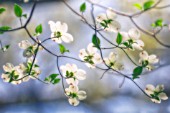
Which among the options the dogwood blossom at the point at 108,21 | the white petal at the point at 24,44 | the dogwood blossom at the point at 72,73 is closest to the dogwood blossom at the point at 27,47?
the white petal at the point at 24,44

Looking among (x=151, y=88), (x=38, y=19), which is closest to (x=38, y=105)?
(x=38, y=19)

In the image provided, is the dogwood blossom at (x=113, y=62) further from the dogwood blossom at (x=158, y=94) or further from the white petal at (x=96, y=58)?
the dogwood blossom at (x=158, y=94)

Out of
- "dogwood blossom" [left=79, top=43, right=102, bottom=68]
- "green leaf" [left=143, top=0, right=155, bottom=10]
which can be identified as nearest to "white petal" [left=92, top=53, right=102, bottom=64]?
"dogwood blossom" [left=79, top=43, right=102, bottom=68]

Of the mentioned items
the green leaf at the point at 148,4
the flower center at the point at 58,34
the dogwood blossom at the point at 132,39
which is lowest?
the flower center at the point at 58,34

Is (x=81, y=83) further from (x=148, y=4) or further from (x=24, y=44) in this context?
(x=148, y=4)

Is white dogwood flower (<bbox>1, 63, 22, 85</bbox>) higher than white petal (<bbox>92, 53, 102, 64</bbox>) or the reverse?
the reverse

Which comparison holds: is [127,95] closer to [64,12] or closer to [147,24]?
[147,24]

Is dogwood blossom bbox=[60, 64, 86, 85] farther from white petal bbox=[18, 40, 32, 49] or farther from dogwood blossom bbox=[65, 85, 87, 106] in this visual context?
white petal bbox=[18, 40, 32, 49]

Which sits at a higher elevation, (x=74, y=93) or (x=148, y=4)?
(x=148, y=4)

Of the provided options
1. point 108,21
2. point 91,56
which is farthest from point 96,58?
point 108,21
